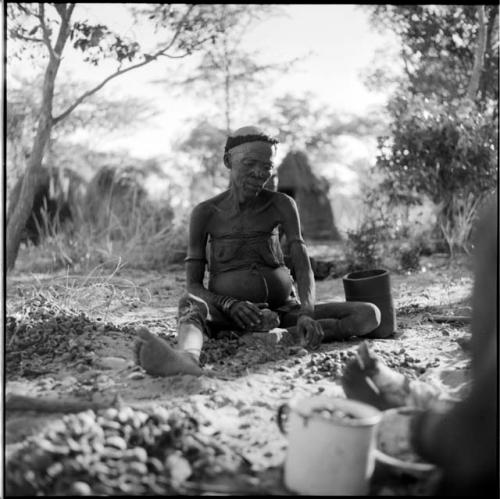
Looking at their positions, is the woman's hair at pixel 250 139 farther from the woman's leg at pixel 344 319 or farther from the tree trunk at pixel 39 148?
the tree trunk at pixel 39 148

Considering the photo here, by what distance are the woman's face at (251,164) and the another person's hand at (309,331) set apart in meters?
0.95

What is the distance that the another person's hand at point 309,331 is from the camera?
4477 millimetres

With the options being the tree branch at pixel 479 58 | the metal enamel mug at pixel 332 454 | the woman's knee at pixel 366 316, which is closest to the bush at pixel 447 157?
the tree branch at pixel 479 58

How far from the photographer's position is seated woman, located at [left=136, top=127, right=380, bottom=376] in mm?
4680

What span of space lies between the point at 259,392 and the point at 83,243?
7.19 metres

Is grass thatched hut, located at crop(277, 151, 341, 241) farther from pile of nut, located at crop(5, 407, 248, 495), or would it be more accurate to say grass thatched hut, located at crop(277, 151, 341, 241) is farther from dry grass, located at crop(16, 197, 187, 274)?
pile of nut, located at crop(5, 407, 248, 495)

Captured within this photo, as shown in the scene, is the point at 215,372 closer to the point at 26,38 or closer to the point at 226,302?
the point at 226,302

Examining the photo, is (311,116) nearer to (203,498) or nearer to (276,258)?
(276,258)

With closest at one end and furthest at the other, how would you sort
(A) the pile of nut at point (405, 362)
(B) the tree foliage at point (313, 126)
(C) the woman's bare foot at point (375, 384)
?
A: (C) the woman's bare foot at point (375, 384) < (A) the pile of nut at point (405, 362) < (B) the tree foliage at point (313, 126)

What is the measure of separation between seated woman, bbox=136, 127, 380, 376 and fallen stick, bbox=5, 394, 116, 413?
1.43m

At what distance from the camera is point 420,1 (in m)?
3.12

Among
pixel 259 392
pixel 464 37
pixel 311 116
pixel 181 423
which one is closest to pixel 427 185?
pixel 464 37

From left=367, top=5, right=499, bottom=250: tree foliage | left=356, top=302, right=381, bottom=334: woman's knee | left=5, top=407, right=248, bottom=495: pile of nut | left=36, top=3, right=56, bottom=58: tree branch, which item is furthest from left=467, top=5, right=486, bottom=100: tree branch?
left=5, top=407, right=248, bottom=495: pile of nut

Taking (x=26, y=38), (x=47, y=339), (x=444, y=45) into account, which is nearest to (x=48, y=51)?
(x=26, y=38)
